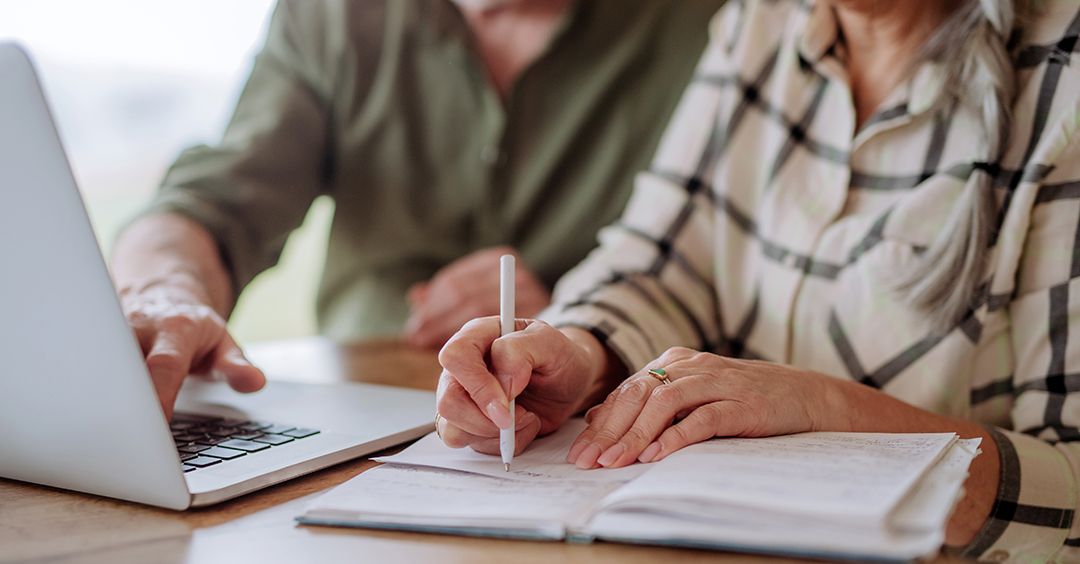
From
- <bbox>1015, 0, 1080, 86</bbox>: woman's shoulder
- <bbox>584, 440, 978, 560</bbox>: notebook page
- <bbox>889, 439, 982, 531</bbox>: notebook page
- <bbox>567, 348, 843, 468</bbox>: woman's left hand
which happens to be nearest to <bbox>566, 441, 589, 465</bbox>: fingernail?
<bbox>567, 348, 843, 468</bbox>: woman's left hand

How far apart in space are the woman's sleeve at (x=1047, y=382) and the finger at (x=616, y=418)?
28 cm

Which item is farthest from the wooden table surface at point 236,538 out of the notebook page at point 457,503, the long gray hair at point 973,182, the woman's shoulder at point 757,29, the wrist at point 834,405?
the woman's shoulder at point 757,29

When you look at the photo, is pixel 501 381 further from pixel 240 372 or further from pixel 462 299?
pixel 462 299

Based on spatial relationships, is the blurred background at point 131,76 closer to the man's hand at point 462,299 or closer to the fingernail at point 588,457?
the man's hand at point 462,299

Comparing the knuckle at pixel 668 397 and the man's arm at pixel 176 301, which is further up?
the knuckle at pixel 668 397

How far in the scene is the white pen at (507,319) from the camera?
62cm

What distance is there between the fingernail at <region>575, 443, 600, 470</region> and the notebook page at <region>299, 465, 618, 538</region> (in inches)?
1.3

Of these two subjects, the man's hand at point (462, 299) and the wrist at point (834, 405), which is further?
the man's hand at point (462, 299)

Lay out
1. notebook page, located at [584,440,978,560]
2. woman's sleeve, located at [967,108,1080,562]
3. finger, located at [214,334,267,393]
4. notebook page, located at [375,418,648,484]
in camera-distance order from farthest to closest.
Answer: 1. finger, located at [214,334,267,393]
2. woman's sleeve, located at [967,108,1080,562]
3. notebook page, located at [375,418,648,484]
4. notebook page, located at [584,440,978,560]

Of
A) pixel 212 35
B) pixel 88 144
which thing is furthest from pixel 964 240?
pixel 88 144

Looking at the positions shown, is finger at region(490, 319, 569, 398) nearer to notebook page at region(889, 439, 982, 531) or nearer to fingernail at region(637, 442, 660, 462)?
fingernail at region(637, 442, 660, 462)

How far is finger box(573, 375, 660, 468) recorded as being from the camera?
628 millimetres

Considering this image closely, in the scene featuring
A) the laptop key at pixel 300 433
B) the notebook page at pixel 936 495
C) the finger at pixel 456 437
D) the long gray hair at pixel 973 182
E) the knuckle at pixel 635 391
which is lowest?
the laptop key at pixel 300 433

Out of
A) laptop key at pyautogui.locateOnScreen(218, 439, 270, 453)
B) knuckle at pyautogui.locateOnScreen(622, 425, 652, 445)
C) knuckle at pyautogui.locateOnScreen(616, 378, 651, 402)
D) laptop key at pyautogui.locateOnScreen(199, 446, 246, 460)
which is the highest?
knuckle at pyautogui.locateOnScreen(616, 378, 651, 402)
